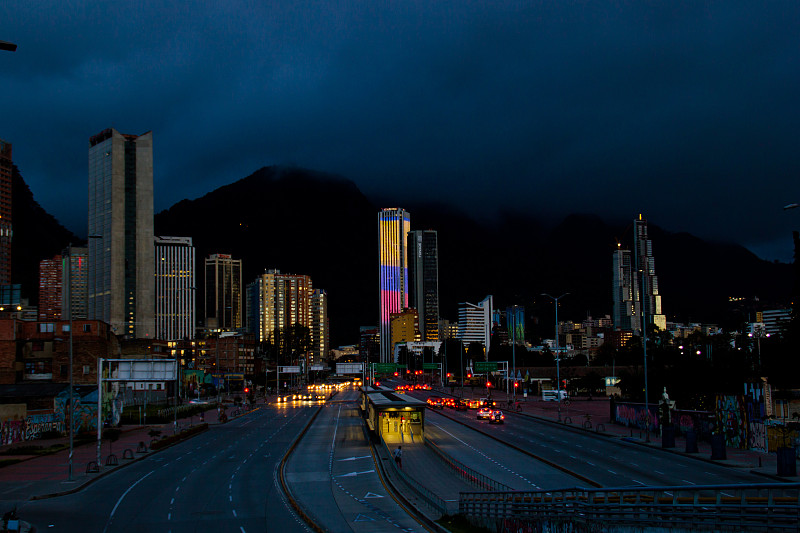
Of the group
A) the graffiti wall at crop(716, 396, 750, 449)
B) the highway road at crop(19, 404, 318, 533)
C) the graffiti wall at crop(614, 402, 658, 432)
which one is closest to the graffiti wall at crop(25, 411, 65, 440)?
the highway road at crop(19, 404, 318, 533)

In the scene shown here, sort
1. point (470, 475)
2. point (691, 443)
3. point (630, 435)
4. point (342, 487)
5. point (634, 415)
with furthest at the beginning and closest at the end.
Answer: point (634, 415) → point (630, 435) → point (691, 443) → point (470, 475) → point (342, 487)

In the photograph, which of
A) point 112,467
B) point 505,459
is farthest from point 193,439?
point 505,459

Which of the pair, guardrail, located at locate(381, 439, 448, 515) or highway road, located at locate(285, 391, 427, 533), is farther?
guardrail, located at locate(381, 439, 448, 515)

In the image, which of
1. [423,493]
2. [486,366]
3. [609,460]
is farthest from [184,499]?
[486,366]

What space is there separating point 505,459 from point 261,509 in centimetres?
1897

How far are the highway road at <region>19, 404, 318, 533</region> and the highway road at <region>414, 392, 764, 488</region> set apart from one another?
569 inches

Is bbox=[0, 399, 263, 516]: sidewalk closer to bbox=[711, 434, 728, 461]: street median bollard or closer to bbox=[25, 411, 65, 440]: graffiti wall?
bbox=[25, 411, 65, 440]: graffiti wall

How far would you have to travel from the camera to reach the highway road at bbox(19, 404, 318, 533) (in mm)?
27031

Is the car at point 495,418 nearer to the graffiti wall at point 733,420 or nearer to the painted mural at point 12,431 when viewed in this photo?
the graffiti wall at point 733,420

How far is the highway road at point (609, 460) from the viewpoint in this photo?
35.1 m

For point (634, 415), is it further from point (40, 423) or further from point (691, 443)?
point (40, 423)

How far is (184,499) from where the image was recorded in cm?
3250

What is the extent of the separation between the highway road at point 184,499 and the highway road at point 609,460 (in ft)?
47.4

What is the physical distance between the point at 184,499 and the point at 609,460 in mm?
24778
